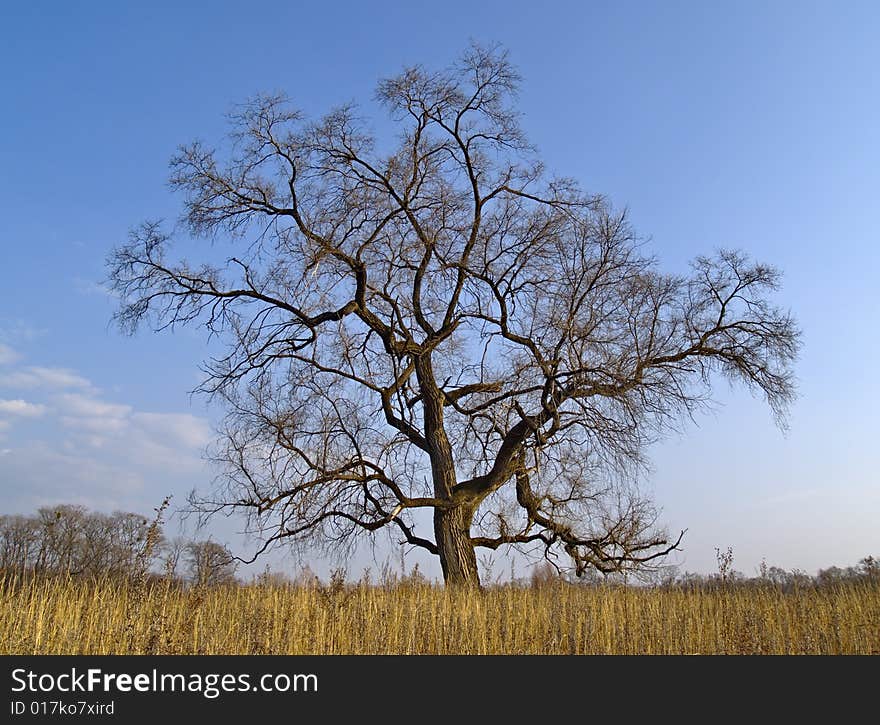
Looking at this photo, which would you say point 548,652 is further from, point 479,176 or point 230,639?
point 479,176

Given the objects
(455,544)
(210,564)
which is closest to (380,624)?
(210,564)

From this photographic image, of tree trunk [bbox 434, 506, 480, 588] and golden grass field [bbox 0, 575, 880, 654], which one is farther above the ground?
tree trunk [bbox 434, 506, 480, 588]

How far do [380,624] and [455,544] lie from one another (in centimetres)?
772

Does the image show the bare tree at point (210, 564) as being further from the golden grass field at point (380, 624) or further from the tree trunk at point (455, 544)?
the tree trunk at point (455, 544)

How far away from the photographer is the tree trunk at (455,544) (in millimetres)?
14984

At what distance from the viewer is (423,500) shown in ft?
49.9

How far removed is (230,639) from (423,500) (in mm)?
8547

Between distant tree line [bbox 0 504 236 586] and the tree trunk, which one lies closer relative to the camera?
distant tree line [bbox 0 504 236 586]

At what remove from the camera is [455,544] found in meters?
15.2

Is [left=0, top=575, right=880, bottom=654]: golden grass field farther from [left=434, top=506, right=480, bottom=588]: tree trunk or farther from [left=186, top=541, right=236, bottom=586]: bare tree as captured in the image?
[left=434, top=506, right=480, bottom=588]: tree trunk

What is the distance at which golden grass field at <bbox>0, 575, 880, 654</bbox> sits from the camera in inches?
250

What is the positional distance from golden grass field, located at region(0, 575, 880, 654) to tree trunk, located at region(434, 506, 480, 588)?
4668 mm
